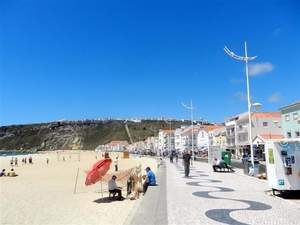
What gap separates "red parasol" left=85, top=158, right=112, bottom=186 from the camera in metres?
13.5

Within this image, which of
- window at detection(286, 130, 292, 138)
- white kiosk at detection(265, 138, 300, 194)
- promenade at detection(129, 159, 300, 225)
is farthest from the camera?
window at detection(286, 130, 292, 138)

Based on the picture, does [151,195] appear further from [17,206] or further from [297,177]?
Answer: [17,206]

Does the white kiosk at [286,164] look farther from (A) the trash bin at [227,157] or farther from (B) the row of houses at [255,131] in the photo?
(A) the trash bin at [227,157]

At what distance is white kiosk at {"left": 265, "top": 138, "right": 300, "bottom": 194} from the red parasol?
309 inches

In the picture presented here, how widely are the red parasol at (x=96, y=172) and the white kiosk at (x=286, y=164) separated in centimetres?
784

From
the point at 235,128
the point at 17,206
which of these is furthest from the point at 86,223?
the point at 235,128

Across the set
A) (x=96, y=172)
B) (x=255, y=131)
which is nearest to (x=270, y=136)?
(x=255, y=131)

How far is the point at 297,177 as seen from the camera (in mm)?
9555

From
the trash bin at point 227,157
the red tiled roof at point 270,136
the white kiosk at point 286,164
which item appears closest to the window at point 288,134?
the red tiled roof at point 270,136

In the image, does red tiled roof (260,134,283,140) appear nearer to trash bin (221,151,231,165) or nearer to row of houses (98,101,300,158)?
row of houses (98,101,300,158)

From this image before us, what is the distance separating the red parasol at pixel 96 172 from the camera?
13.5 meters

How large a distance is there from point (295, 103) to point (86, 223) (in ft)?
115

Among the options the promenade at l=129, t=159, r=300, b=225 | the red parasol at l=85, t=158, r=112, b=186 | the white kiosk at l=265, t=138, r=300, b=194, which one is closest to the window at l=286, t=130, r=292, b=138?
the promenade at l=129, t=159, r=300, b=225

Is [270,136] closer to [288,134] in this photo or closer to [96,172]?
[288,134]
